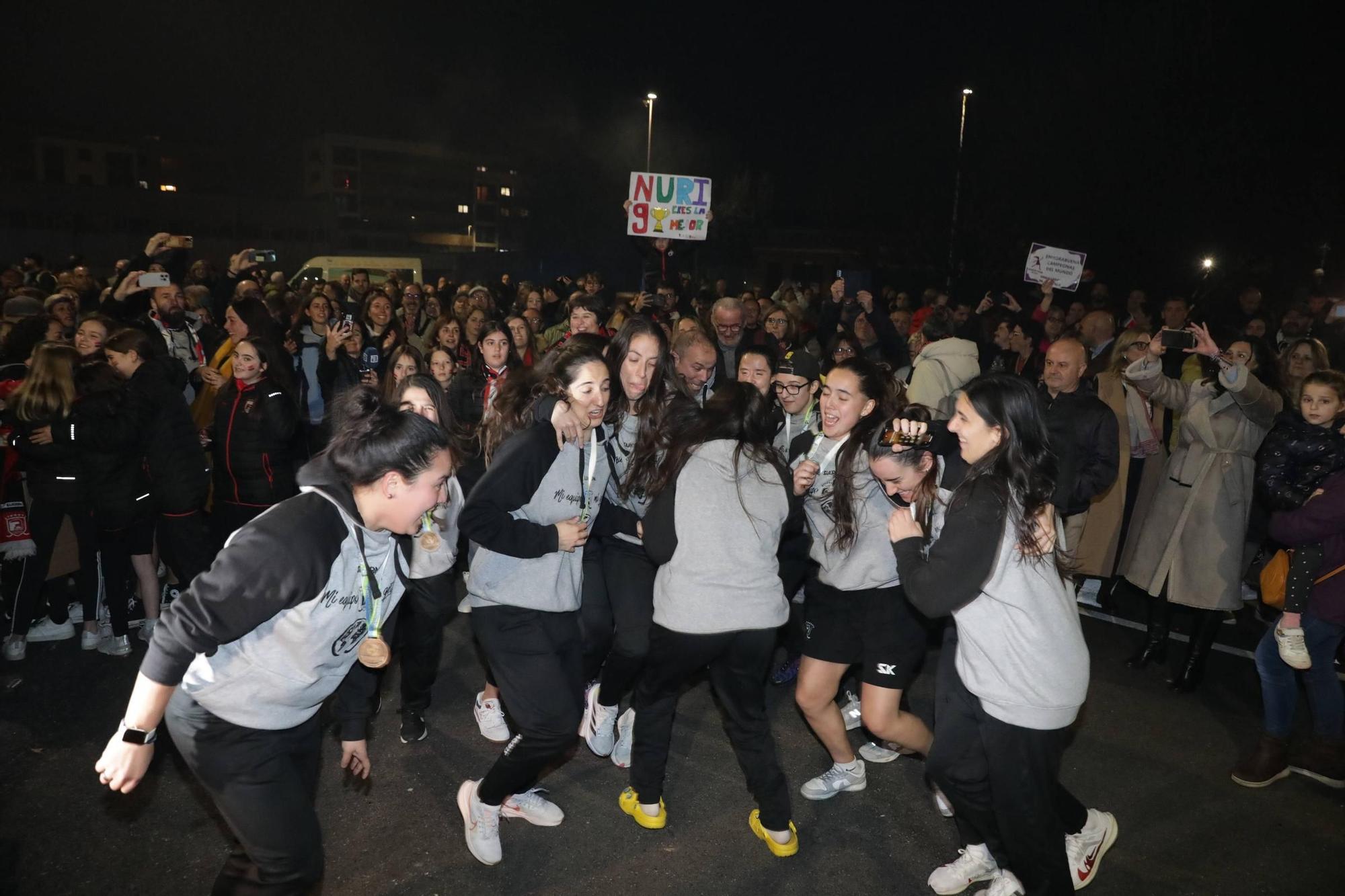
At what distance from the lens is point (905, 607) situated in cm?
374

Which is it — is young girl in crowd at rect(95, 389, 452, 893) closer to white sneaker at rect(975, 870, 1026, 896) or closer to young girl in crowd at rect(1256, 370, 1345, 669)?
white sneaker at rect(975, 870, 1026, 896)

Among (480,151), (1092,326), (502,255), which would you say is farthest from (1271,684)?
(480,151)

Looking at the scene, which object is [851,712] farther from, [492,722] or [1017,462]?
[1017,462]

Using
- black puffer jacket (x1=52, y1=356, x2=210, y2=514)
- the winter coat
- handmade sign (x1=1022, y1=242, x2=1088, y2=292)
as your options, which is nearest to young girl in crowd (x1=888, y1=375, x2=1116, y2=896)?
the winter coat

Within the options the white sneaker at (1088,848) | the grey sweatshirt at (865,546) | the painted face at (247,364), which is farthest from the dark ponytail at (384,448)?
the painted face at (247,364)

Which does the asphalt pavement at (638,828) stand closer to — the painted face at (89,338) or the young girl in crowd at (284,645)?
the young girl in crowd at (284,645)

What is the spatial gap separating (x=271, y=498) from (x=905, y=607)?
4006 mm

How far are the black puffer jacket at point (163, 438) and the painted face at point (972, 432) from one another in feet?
15.7

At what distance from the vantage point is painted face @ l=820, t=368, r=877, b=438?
394cm

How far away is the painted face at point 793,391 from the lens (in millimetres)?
4832

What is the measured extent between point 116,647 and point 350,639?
3.82 metres

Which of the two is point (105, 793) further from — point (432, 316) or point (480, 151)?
point (480, 151)

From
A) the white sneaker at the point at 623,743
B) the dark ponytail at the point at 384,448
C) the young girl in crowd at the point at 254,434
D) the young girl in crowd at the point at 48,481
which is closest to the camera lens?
the dark ponytail at the point at 384,448

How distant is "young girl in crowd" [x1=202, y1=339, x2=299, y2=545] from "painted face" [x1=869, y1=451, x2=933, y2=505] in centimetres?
390
